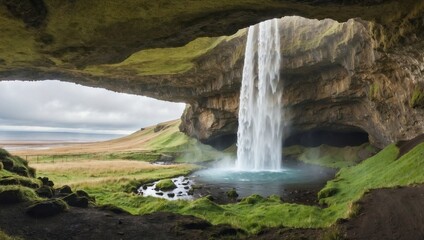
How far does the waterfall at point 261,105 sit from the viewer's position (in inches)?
2470

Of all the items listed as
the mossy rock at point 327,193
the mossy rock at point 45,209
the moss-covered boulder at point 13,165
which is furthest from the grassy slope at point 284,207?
the mossy rock at point 45,209

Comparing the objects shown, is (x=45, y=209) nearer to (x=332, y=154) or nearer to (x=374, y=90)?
(x=374, y=90)

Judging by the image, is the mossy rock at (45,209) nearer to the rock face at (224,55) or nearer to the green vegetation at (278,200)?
the green vegetation at (278,200)

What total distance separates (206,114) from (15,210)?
7282 cm

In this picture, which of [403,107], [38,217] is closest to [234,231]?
[38,217]

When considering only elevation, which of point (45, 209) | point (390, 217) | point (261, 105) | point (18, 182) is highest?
point (261, 105)

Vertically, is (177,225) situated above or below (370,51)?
below

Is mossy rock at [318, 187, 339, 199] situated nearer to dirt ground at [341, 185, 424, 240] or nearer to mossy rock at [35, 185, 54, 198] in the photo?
dirt ground at [341, 185, 424, 240]

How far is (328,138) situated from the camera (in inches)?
3091

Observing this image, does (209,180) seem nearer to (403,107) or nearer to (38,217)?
(403,107)

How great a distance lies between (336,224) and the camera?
16594 mm

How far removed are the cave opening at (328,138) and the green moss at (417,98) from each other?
36.2 metres

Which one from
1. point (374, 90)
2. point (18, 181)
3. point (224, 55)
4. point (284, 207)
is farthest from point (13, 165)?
point (374, 90)

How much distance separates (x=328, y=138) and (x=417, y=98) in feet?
147
